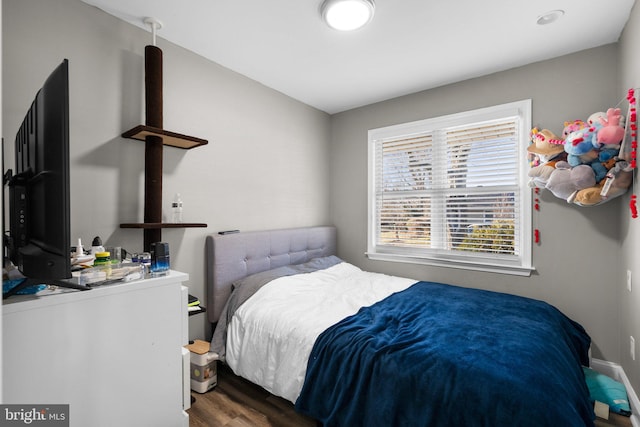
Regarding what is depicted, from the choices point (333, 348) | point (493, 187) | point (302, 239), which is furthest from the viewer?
point (302, 239)

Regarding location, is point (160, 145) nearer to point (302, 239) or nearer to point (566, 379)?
point (302, 239)

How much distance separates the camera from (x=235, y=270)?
2.56m

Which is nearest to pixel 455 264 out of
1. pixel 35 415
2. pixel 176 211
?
pixel 176 211

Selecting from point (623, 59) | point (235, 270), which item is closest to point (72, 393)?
point (235, 270)

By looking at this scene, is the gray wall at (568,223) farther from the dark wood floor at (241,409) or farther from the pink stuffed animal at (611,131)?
the dark wood floor at (241,409)

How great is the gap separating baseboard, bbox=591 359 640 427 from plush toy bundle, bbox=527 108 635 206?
1233 millimetres

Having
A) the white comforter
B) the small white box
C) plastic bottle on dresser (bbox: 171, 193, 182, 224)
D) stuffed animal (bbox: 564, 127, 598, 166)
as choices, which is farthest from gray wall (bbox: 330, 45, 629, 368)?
plastic bottle on dresser (bbox: 171, 193, 182, 224)

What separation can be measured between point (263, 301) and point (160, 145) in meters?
1.28

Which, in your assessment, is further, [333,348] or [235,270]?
[235,270]

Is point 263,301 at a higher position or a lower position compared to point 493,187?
lower

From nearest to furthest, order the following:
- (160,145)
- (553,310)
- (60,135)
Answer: (60,135) → (160,145) → (553,310)

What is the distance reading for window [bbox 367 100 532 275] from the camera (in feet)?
8.91

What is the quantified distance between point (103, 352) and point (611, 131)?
3040 millimetres

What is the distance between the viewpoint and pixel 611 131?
1965mm
